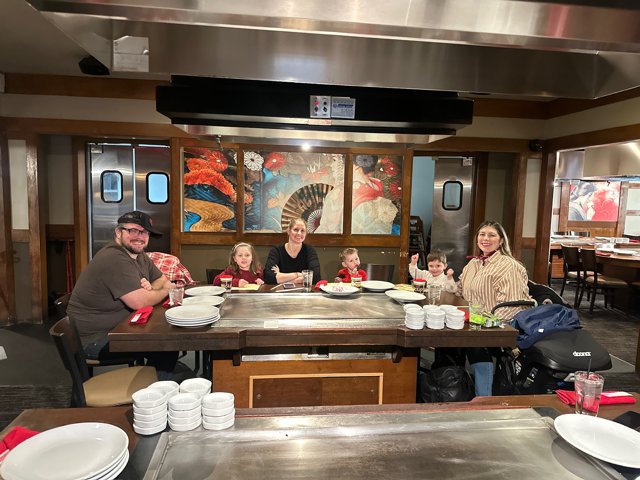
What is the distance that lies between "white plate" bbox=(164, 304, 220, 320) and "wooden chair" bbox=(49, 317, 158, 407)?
1.50ft

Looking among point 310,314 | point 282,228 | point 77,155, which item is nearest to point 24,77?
point 77,155

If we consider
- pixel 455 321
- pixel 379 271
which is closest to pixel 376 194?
pixel 379 271

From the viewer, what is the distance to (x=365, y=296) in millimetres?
2959

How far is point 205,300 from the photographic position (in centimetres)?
268

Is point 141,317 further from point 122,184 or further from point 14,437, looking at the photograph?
point 122,184

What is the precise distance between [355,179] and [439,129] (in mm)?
3309

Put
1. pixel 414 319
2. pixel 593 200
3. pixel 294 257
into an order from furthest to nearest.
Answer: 1. pixel 593 200
2. pixel 294 257
3. pixel 414 319

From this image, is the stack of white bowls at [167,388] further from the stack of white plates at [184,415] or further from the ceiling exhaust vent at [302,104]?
the ceiling exhaust vent at [302,104]

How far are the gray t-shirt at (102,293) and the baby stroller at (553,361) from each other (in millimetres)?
2487

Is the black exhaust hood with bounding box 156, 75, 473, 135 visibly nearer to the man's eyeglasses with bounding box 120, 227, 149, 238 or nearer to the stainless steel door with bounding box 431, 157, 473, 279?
the man's eyeglasses with bounding box 120, 227, 149, 238

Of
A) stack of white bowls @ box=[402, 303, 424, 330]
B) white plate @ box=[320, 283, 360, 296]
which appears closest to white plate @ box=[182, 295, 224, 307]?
white plate @ box=[320, 283, 360, 296]

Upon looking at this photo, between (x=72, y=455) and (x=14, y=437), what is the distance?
21 cm

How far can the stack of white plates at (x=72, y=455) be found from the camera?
102 centimetres

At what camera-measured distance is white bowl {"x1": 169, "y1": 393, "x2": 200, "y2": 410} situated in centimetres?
126
